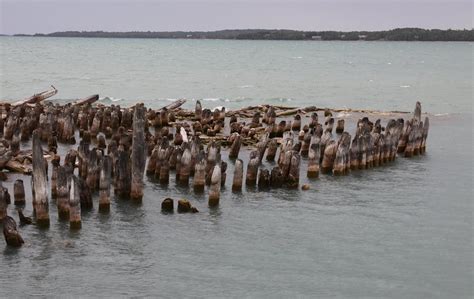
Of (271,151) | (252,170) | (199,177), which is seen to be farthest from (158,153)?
(271,151)

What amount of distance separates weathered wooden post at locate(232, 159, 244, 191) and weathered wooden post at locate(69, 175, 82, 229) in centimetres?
537

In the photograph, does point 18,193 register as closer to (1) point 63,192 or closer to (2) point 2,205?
(2) point 2,205

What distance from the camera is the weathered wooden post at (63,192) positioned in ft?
62.8

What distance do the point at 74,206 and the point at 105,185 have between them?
1717mm

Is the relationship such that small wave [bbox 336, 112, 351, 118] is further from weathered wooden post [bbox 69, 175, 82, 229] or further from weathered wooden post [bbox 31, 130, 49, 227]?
weathered wooden post [bbox 31, 130, 49, 227]

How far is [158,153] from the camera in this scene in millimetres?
24516

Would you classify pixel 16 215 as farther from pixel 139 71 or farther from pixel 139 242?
pixel 139 71

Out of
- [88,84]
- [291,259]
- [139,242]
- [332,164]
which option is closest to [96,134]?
[332,164]

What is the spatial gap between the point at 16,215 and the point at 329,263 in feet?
26.1

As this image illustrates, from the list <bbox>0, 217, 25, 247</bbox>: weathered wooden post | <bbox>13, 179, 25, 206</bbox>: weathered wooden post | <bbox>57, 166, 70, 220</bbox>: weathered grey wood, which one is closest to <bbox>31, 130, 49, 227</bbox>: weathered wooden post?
<bbox>57, 166, 70, 220</bbox>: weathered grey wood

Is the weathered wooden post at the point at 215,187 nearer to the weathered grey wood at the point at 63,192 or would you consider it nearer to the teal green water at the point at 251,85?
the weathered grey wood at the point at 63,192

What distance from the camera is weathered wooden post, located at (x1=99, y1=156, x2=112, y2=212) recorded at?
67.4 feet

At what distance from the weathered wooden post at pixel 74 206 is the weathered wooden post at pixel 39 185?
1.91ft

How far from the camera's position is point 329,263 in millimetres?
17781
